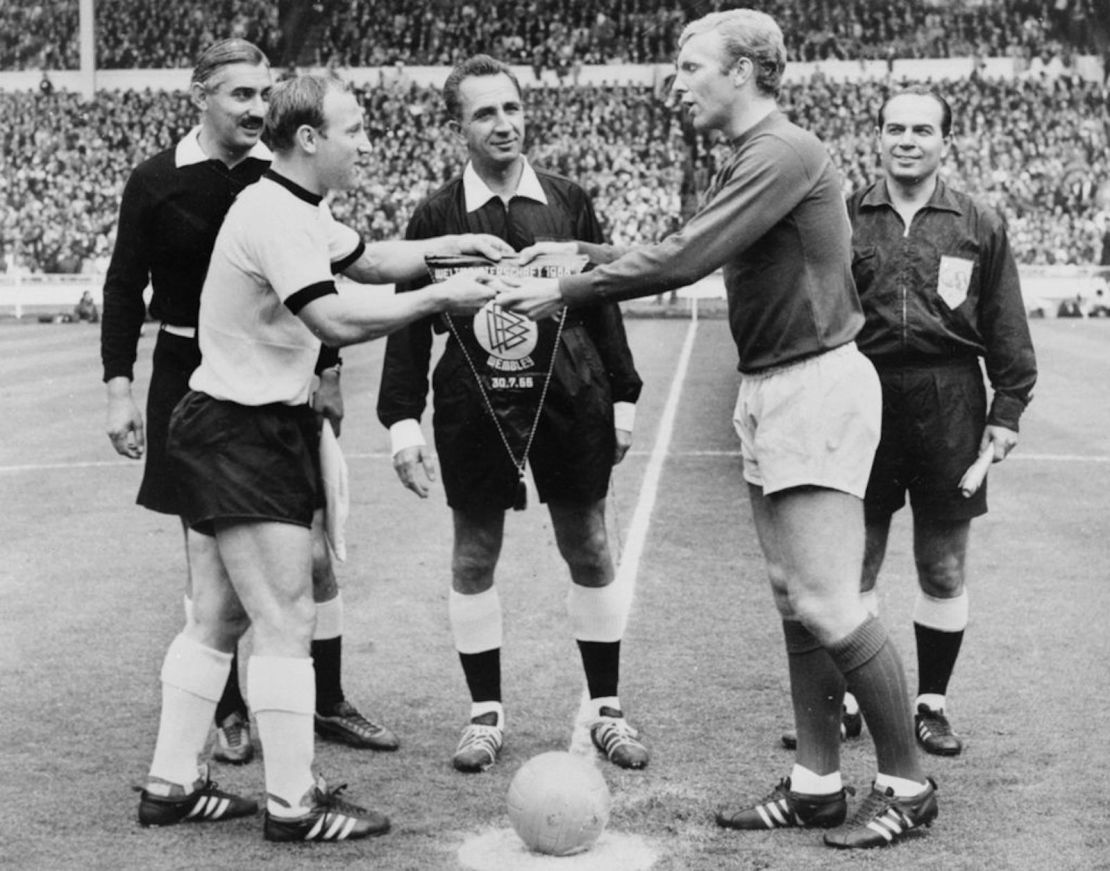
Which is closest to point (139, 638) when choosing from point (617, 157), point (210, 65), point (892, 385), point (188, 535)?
point (188, 535)

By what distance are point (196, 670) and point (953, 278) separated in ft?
9.51

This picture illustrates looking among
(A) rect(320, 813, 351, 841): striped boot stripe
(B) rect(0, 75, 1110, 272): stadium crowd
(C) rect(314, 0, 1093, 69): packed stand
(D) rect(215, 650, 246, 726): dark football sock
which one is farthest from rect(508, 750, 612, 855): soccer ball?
(C) rect(314, 0, 1093, 69): packed stand

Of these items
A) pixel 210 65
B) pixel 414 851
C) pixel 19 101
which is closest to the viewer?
pixel 414 851

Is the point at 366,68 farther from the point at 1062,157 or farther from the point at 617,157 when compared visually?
the point at 1062,157

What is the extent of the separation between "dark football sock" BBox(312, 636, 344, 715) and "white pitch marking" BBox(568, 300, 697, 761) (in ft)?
2.95

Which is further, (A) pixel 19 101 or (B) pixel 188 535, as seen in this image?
(A) pixel 19 101

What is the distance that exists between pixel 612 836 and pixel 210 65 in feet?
9.56

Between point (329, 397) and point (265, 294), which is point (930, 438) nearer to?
point (329, 397)

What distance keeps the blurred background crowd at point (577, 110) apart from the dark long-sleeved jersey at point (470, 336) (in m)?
31.1

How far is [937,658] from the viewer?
5.80m

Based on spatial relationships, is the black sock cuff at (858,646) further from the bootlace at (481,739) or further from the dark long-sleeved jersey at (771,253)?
the bootlace at (481,739)

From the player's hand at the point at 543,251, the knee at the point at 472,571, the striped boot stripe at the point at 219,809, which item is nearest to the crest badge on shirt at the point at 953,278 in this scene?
the player's hand at the point at 543,251

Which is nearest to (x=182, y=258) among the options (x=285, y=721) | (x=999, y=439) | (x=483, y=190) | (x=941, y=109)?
(x=483, y=190)

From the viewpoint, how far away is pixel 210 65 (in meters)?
5.42
